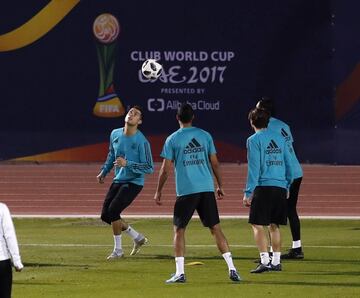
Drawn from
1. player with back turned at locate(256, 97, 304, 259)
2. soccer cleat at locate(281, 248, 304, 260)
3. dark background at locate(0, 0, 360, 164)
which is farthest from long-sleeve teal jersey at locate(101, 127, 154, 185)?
dark background at locate(0, 0, 360, 164)

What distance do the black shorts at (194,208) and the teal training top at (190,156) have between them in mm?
67

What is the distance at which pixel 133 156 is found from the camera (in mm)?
19031

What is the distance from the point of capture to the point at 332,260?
17984 mm

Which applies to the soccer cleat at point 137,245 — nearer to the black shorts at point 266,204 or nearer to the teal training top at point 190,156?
the black shorts at point 266,204

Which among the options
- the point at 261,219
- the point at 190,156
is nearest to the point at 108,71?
the point at 261,219

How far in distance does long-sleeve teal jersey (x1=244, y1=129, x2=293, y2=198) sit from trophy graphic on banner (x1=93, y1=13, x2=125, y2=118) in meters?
17.3

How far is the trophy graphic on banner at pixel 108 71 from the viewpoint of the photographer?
1326 inches

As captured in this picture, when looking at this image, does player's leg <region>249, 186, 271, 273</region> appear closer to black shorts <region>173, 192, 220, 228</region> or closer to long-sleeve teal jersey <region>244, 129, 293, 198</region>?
long-sleeve teal jersey <region>244, 129, 293, 198</region>

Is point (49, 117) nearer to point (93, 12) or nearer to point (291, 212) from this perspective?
point (93, 12)

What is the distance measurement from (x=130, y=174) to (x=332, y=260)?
319 centimetres

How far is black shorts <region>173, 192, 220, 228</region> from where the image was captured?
15508 millimetres

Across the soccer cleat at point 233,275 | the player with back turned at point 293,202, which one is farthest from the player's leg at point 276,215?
the soccer cleat at point 233,275

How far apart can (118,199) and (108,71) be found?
15.0 meters

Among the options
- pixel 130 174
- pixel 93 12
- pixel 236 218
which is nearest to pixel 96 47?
pixel 93 12
